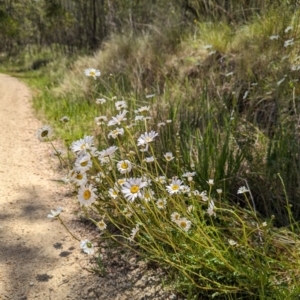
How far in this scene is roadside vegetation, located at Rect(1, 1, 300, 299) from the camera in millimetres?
1620

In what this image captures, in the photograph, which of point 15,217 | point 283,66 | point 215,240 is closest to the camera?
point 215,240

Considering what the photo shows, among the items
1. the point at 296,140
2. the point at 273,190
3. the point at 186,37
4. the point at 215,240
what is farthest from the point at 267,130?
the point at 186,37

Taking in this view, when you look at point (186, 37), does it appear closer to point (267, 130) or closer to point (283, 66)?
point (283, 66)

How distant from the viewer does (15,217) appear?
241 cm

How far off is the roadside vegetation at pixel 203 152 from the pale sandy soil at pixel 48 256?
105 mm

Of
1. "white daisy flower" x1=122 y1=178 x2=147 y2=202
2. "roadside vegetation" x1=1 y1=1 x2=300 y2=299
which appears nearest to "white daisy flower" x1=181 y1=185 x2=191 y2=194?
"roadside vegetation" x1=1 y1=1 x2=300 y2=299

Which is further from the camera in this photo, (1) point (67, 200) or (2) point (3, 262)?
(1) point (67, 200)

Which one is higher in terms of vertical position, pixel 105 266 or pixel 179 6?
pixel 179 6

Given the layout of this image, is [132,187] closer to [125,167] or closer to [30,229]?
[125,167]

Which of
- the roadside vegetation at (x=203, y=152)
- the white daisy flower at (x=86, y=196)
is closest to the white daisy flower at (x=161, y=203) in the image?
the roadside vegetation at (x=203, y=152)

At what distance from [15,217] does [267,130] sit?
1848 mm

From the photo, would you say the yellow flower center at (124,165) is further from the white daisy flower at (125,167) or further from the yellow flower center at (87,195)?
the yellow flower center at (87,195)

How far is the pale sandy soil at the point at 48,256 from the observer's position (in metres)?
1.78

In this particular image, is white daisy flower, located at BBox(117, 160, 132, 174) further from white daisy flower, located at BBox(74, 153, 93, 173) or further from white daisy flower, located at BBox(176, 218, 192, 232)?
white daisy flower, located at BBox(176, 218, 192, 232)
